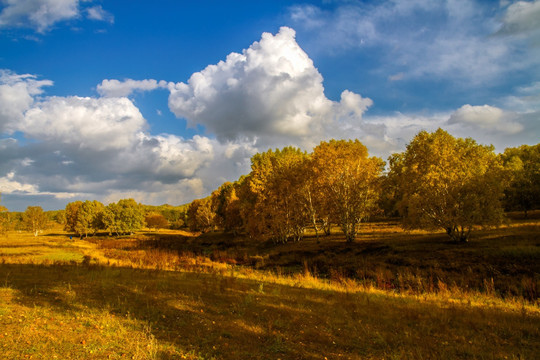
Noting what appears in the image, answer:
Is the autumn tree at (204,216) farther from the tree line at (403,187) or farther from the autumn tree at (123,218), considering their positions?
the tree line at (403,187)

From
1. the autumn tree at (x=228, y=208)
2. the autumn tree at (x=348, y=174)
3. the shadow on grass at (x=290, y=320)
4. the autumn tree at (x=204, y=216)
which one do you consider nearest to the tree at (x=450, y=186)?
the autumn tree at (x=348, y=174)

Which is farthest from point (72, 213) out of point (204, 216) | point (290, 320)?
point (290, 320)

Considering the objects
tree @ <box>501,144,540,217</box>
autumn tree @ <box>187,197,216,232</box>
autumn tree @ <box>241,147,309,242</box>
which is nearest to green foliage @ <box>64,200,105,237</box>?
autumn tree @ <box>187,197,216,232</box>

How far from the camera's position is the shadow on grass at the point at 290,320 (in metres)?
8.43

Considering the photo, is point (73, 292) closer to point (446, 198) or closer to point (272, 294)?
point (272, 294)

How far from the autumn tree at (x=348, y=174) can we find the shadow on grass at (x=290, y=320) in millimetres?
23259

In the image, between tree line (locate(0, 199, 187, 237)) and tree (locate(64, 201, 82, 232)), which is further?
tree (locate(64, 201, 82, 232))

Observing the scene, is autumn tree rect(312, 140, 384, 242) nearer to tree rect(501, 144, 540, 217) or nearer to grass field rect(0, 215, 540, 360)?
grass field rect(0, 215, 540, 360)

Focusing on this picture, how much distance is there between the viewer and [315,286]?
19047 millimetres

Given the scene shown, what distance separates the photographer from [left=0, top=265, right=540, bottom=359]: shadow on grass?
332 inches

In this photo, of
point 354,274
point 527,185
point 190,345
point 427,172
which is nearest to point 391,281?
point 354,274

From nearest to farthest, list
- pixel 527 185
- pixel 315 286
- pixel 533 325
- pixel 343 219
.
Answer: pixel 533 325 < pixel 315 286 < pixel 343 219 < pixel 527 185

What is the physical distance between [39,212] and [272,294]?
135 metres

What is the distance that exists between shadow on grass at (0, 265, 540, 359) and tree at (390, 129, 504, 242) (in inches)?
706
